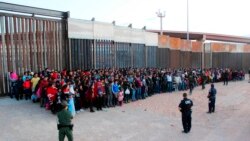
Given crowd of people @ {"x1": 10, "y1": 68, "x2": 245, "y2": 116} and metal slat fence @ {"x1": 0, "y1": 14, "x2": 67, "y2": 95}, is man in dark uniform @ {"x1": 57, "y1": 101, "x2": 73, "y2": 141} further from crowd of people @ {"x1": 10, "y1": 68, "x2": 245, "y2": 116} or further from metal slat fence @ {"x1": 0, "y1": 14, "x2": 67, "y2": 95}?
metal slat fence @ {"x1": 0, "y1": 14, "x2": 67, "y2": 95}

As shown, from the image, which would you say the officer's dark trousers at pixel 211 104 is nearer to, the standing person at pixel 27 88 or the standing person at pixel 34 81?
the standing person at pixel 34 81

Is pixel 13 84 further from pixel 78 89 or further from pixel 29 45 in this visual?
pixel 78 89

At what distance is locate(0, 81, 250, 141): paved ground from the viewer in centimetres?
1065

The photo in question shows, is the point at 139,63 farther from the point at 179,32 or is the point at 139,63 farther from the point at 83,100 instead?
the point at 179,32

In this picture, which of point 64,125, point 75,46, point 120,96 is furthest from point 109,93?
point 64,125

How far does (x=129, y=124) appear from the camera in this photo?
12531 mm

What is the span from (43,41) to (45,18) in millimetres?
1385

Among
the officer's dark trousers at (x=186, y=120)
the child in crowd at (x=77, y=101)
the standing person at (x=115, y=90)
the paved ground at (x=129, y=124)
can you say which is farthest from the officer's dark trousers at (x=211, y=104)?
the child in crowd at (x=77, y=101)

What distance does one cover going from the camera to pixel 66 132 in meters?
8.15

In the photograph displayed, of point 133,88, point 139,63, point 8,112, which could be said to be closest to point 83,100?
point 8,112

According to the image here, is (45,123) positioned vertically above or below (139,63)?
below

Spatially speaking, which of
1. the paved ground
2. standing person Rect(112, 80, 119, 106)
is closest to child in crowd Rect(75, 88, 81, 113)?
the paved ground

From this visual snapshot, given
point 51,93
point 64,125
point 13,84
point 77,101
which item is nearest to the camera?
point 64,125

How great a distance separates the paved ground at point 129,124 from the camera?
10.6m
